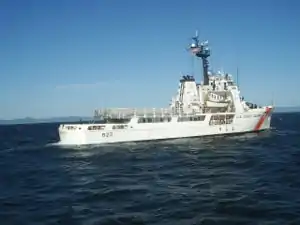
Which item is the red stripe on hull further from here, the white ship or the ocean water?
Result: the ocean water

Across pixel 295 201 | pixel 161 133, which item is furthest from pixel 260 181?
pixel 161 133

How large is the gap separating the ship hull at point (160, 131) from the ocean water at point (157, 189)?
15.4 m

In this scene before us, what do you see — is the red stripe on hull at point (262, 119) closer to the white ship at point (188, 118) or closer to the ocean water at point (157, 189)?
the white ship at point (188, 118)

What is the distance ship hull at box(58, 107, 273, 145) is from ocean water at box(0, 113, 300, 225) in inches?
608

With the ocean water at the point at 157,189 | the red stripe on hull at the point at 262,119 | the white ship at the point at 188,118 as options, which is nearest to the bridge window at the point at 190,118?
the white ship at the point at 188,118

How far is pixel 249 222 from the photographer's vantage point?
1714cm

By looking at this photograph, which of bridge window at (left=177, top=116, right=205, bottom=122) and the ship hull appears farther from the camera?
bridge window at (left=177, top=116, right=205, bottom=122)

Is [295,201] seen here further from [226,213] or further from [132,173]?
[132,173]

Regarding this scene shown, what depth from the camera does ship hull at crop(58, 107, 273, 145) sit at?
62.7 m

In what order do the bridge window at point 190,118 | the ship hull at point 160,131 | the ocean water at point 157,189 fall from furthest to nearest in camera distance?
→ the bridge window at point 190,118
the ship hull at point 160,131
the ocean water at point 157,189

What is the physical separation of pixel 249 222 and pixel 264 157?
24612 mm

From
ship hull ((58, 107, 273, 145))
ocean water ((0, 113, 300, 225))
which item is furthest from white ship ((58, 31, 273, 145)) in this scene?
ocean water ((0, 113, 300, 225))

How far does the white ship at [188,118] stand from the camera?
208ft

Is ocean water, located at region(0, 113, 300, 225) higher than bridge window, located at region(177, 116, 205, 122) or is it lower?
lower
